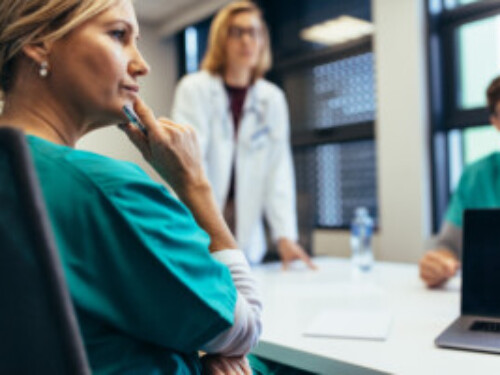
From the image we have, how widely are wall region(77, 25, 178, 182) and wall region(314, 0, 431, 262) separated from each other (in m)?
1.58

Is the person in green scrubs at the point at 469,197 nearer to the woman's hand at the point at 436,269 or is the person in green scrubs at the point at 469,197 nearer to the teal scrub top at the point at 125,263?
the woman's hand at the point at 436,269

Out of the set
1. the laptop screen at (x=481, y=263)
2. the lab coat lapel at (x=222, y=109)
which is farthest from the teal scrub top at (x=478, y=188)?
the lab coat lapel at (x=222, y=109)

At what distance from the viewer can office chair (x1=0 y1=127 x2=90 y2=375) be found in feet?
1.43

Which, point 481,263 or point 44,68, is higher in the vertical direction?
point 44,68

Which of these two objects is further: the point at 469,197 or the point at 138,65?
the point at 469,197

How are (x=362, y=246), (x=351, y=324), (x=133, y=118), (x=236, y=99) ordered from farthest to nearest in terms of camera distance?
(x=236, y=99)
(x=362, y=246)
(x=351, y=324)
(x=133, y=118)

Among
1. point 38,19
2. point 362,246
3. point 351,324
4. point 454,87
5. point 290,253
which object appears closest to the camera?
point 38,19

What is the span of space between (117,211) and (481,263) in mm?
773

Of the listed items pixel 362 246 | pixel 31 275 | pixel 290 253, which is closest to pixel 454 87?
pixel 362 246

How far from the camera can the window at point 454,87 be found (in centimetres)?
239

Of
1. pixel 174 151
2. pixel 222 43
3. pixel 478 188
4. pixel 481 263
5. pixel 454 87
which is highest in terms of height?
pixel 222 43

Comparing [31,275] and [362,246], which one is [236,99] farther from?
[31,275]

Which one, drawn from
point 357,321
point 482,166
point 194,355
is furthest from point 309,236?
point 194,355

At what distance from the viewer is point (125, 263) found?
1.68ft
